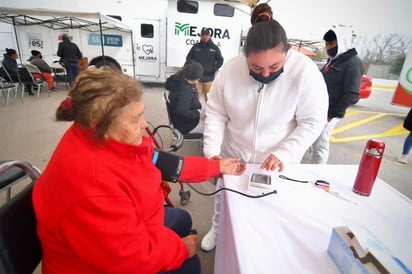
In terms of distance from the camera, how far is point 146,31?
6812 millimetres

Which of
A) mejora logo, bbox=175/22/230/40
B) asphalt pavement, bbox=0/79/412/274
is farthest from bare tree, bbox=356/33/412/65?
mejora logo, bbox=175/22/230/40

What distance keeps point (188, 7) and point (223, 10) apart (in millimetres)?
930

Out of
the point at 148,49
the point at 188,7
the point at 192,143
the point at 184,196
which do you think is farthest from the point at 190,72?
the point at 148,49

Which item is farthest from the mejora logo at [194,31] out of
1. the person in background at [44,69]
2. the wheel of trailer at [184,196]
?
the wheel of trailer at [184,196]

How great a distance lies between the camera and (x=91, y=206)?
0.56 meters

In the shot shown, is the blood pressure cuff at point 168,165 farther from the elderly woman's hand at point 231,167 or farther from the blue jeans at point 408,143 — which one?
the blue jeans at point 408,143

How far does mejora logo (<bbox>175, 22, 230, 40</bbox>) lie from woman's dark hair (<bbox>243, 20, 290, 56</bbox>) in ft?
18.8

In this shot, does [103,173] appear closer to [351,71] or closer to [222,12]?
[351,71]

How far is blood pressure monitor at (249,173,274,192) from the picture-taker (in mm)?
936

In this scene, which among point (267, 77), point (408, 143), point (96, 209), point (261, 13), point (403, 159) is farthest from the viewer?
point (403, 159)

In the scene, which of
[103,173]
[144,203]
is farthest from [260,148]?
[103,173]

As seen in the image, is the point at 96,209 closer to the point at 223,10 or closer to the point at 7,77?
the point at 7,77

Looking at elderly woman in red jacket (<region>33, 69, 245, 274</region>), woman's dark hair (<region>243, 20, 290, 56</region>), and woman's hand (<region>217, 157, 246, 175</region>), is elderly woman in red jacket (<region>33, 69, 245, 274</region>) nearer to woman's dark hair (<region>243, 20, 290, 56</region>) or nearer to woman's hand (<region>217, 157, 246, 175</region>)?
woman's hand (<region>217, 157, 246, 175</region>)

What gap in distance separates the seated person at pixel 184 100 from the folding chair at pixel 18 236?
1.73 meters
